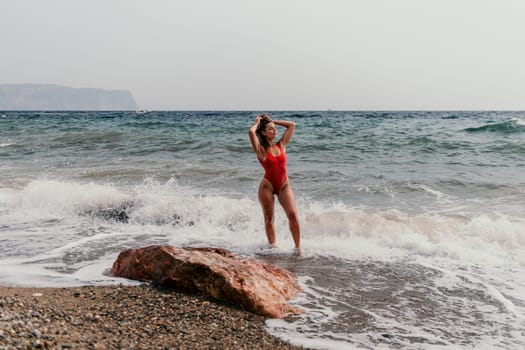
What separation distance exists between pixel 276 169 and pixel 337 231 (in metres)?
1.88

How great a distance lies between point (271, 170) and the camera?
6793 mm

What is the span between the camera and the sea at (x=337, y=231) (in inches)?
175

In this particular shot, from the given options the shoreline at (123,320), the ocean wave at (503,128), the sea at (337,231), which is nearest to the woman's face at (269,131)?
the sea at (337,231)

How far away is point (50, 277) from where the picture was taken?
5.30 metres

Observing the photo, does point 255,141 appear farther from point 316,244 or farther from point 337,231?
point 337,231

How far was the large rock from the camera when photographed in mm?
4449

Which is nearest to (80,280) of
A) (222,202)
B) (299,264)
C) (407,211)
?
(299,264)

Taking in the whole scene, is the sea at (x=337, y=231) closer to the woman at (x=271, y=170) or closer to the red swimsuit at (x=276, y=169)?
the woman at (x=271, y=170)

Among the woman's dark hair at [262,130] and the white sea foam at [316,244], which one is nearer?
the white sea foam at [316,244]

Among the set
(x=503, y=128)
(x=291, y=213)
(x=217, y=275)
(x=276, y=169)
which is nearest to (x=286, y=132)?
(x=276, y=169)

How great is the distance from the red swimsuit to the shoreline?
2630 millimetres

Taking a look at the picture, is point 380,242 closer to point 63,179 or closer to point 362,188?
point 362,188

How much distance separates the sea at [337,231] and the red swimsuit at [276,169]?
3.18 feet

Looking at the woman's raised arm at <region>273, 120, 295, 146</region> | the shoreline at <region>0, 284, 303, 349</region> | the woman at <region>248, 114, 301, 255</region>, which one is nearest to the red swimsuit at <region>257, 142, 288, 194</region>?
the woman at <region>248, 114, 301, 255</region>
